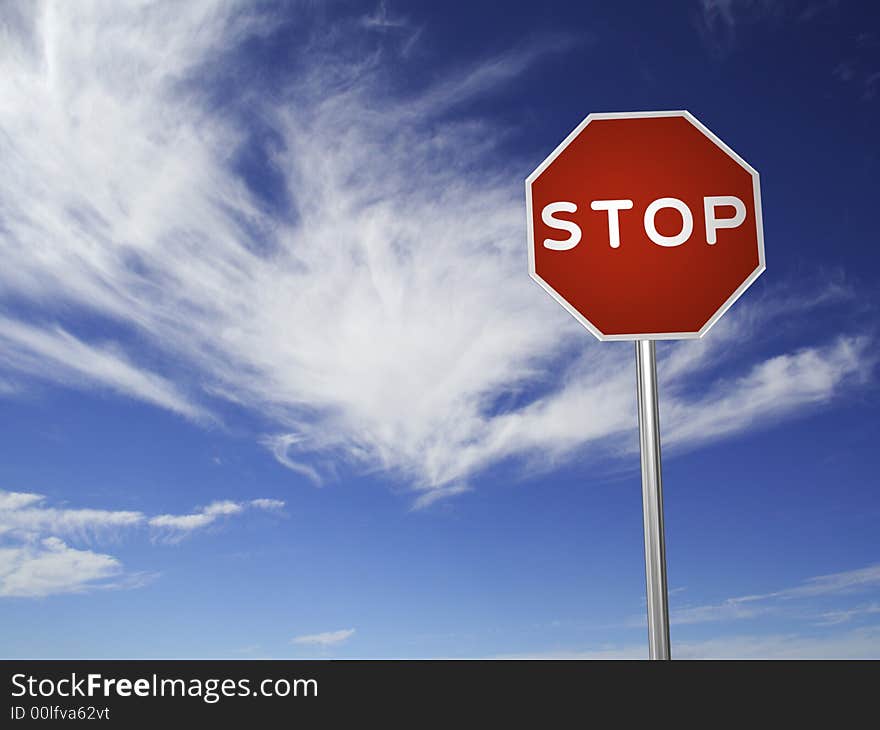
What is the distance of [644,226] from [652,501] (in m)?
1.06

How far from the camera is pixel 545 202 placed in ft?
10.3

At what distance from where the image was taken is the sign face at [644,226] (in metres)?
3.04

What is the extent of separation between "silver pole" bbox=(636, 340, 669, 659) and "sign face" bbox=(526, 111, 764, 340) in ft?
0.44

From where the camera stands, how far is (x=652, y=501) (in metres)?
2.85

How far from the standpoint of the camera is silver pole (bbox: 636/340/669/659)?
2.75 meters
